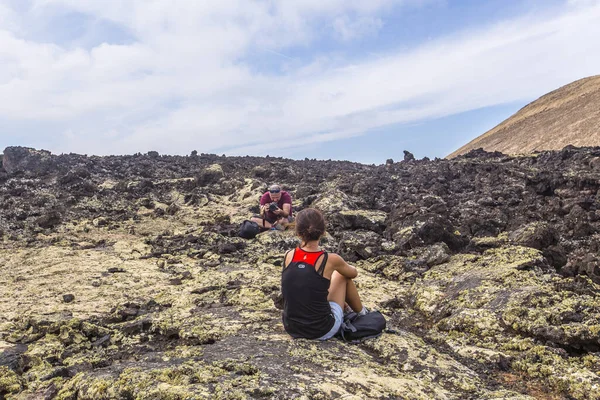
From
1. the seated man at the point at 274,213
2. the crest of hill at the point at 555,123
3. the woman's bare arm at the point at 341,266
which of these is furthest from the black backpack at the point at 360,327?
the crest of hill at the point at 555,123

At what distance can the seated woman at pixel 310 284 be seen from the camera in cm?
510

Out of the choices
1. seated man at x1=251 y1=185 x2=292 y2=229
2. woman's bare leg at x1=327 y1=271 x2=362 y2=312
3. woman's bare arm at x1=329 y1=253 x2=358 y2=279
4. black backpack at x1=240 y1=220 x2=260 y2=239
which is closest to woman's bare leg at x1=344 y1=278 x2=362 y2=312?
woman's bare leg at x1=327 y1=271 x2=362 y2=312

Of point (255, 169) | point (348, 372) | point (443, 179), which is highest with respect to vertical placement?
point (255, 169)

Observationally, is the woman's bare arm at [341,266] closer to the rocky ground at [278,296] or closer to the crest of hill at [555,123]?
the rocky ground at [278,296]

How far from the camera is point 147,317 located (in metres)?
6.47

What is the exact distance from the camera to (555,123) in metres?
51.6

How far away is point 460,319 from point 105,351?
480cm

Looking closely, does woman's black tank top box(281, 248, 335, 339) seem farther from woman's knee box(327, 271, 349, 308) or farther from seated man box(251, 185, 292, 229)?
seated man box(251, 185, 292, 229)

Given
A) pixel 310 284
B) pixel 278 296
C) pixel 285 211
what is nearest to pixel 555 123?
pixel 285 211

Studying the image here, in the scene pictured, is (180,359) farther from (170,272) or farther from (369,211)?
(369,211)

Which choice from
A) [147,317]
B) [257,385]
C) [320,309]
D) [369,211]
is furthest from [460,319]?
[369,211]

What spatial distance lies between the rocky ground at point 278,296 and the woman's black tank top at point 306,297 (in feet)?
0.74

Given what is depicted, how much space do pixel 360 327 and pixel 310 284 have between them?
994 millimetres

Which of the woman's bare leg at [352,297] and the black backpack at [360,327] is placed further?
the woman's bare leg at [352,297]
